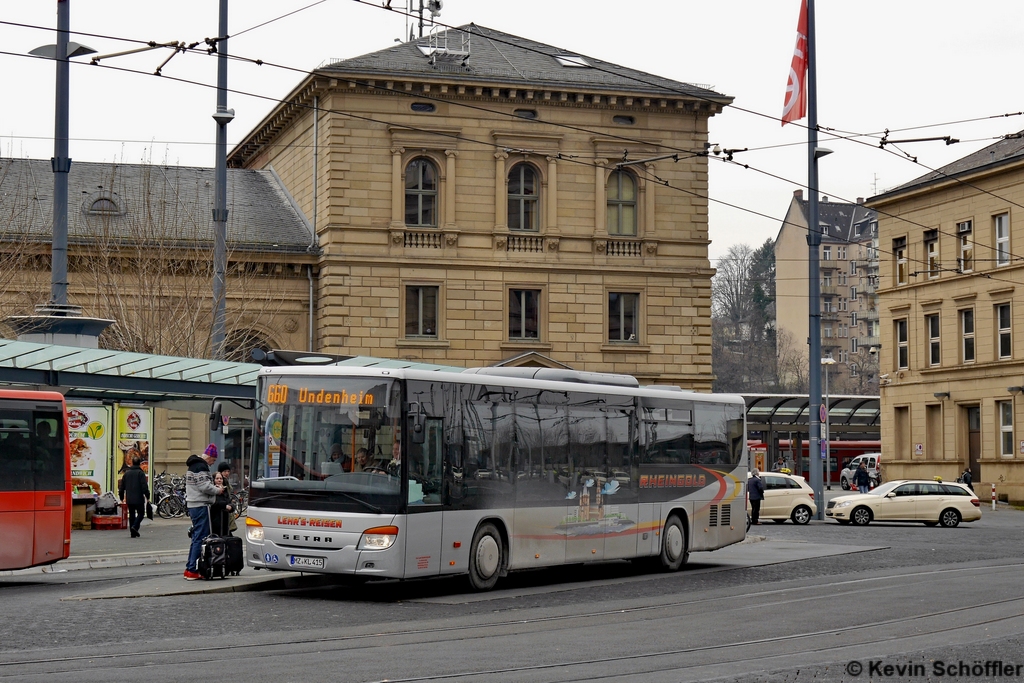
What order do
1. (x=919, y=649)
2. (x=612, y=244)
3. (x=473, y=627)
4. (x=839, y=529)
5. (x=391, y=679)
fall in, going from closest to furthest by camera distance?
(x=391, y=679), (x=919, y=649), (x=473, y=627), (x=839, y=529), (x=612, y=244)

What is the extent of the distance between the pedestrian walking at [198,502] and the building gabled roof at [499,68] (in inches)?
1026

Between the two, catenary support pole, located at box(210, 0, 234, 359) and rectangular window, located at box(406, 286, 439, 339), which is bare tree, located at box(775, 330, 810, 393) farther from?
catenary support pole, located at box(210, 0, 234, 359)

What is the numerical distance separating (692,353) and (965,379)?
1350 centimetres

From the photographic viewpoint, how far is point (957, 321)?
183 feet

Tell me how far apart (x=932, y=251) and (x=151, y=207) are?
102 feet

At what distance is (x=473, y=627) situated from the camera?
14.4 meters

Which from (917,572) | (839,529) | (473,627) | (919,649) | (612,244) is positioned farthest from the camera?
(612,244)

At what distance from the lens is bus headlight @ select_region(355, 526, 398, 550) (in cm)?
1655

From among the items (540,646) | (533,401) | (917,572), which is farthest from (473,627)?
(917,572)

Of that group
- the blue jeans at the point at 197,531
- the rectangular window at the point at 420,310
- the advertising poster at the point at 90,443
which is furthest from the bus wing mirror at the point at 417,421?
the rectangular window at the point at 420,310

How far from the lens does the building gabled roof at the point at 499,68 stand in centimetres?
4397

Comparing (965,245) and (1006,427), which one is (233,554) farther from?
(965,245)

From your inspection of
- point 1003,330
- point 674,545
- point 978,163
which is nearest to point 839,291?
point 978,163

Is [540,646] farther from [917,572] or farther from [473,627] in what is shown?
[917,572]
